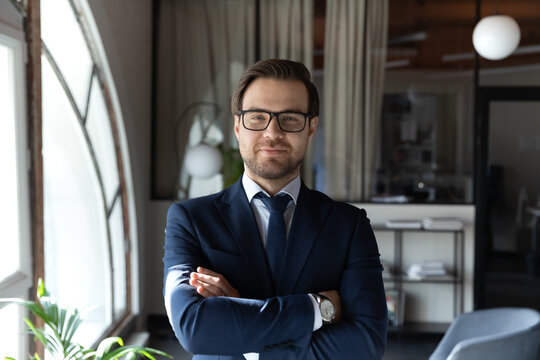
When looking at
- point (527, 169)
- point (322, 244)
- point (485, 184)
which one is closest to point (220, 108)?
point (485, 184)

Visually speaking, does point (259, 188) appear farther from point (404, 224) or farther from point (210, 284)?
point (404, 224)

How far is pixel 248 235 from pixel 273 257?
101mm

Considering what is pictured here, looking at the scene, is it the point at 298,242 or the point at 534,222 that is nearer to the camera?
the point at 298,242

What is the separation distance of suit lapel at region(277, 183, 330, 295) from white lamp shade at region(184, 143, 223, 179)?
12.5 ft

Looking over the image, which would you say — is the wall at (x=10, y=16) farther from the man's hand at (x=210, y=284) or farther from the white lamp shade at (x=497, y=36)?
the white lamp shade at (x=497, y=36)

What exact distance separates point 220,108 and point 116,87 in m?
1.53

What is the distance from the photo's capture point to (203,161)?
18.6 ft

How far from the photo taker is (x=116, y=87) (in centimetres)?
473

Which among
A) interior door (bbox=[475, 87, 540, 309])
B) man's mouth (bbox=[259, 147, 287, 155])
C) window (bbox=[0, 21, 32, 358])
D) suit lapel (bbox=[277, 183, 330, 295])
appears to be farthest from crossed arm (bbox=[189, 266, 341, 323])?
interior door (bbox=[475, 87, 540, 309])

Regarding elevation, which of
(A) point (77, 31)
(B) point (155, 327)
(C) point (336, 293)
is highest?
(A) point (77, 31)

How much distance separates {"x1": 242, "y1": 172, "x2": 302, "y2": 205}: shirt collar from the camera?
1.90m

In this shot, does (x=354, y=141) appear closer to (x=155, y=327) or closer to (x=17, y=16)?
(x=155, y=327)

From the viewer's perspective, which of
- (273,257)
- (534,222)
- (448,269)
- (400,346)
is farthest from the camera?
(534,222)

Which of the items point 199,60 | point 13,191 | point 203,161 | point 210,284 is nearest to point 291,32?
point 199,60
